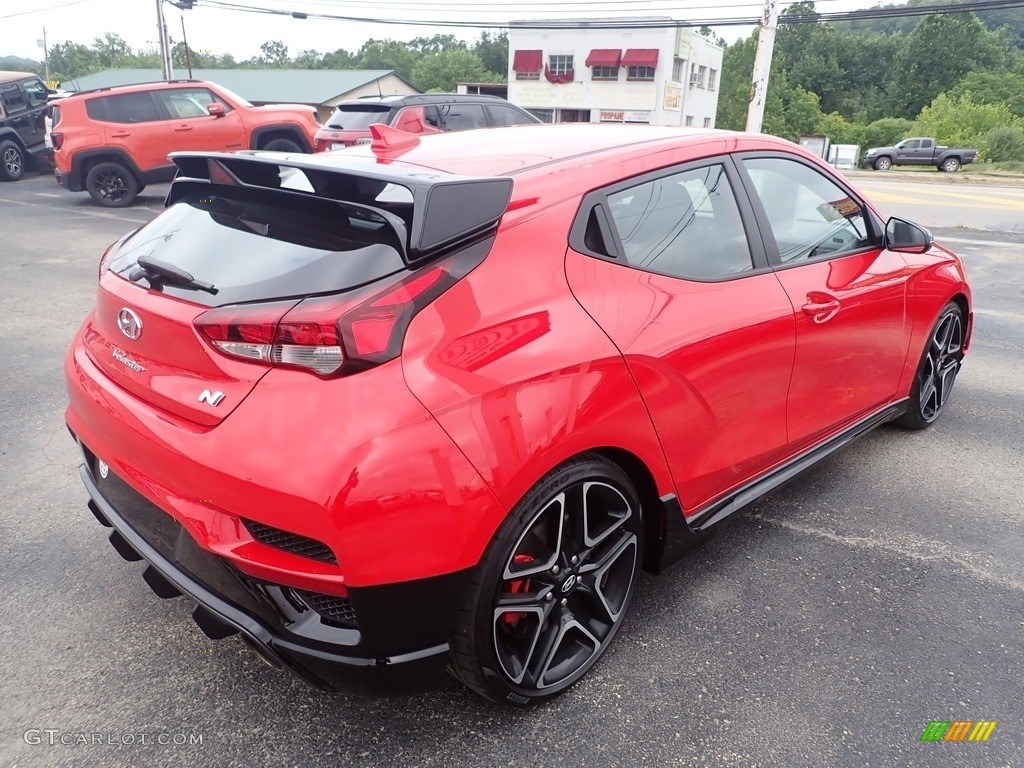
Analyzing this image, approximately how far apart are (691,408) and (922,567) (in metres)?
1.38

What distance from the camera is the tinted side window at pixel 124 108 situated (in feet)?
40.4

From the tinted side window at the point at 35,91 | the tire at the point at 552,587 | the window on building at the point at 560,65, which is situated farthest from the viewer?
the window on building at the point at 560,65

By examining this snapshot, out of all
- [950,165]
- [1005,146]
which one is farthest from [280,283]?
[1005,146]

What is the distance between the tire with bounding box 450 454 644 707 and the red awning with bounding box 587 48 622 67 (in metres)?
57.1

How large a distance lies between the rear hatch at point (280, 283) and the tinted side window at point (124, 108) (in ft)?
39.7

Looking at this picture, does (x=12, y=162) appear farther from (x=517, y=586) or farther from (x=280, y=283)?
(x=517, y=586)

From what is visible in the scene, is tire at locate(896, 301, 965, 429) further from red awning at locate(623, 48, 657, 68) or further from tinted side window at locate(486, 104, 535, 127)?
red awning at locate(623, 48, 657, 68)

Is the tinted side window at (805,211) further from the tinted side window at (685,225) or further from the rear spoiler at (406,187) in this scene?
the rear spoiler at (406,187)

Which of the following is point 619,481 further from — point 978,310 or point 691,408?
point 978,310

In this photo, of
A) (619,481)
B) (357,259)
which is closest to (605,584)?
(619,481)

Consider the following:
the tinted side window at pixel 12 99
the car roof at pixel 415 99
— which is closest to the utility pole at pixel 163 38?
the tinted side window at pixel 12 99

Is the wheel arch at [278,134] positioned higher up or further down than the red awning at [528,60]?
further down

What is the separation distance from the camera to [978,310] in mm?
7133

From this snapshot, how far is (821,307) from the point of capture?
2.96m
